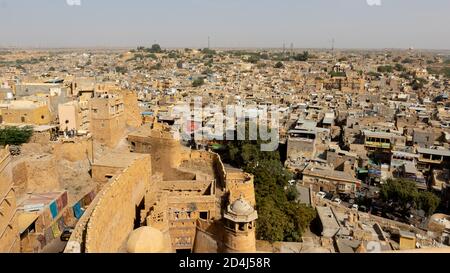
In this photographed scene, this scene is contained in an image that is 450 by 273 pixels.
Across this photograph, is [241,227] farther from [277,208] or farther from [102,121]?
[102,121]

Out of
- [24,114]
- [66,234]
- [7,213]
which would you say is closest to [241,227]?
→ [7,213]

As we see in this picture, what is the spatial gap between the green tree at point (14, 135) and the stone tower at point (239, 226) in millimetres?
8988

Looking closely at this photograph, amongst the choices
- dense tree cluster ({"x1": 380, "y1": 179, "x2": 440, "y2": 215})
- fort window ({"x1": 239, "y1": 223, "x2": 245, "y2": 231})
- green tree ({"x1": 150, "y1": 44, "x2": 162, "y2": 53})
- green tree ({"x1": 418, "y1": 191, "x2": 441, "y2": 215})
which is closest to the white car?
dense tree cluster ({"x1": 380, "y1": 179, "x2": 440, "y2": 215})

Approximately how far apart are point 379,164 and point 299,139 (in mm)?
4314

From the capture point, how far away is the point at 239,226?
6.95 metres

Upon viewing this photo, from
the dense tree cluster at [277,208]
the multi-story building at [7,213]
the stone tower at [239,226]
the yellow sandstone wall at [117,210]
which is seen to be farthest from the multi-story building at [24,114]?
the stone tower at [239,226]

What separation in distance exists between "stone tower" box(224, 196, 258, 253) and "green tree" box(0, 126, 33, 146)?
8.99 meters

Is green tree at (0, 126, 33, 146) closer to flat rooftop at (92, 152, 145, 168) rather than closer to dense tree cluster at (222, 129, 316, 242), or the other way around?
flat rooftop at (92, 152, 145, 168)

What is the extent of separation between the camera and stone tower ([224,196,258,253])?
22.6 ft

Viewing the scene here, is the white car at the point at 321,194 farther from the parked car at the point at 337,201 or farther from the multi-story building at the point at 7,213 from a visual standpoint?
the multi-story building at the point at 7,213

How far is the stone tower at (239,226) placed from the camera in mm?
6879

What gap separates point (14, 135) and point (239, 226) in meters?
9.42
